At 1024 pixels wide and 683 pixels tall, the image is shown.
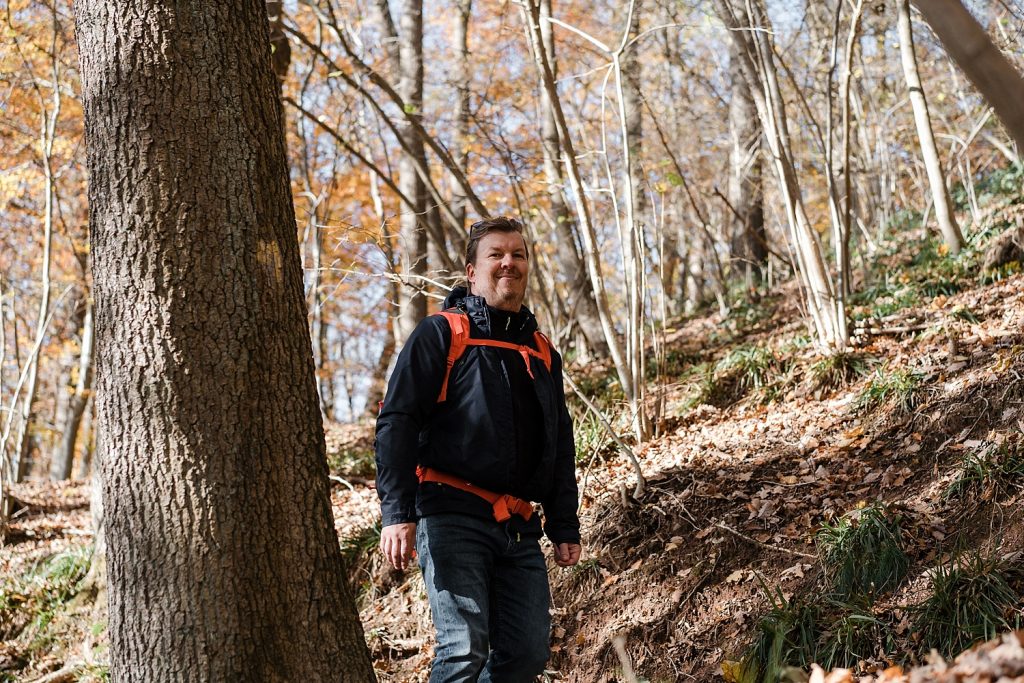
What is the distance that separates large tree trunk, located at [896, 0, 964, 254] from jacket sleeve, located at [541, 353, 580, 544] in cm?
668

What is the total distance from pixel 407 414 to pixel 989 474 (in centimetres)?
312

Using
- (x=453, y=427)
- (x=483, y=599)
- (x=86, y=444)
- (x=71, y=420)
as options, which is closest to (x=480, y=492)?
(x=453, y=427)

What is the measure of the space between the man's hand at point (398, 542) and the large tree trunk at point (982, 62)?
216 cm

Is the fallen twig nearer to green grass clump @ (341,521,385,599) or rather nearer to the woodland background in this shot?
the woodland background

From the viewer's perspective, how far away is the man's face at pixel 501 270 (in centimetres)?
319

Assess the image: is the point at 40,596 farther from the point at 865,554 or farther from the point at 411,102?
the point at 865,554

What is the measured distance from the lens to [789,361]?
7102 mm

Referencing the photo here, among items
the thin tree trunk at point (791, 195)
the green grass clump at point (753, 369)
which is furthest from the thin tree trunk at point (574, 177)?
the thin tree trunk at point (791, 195)

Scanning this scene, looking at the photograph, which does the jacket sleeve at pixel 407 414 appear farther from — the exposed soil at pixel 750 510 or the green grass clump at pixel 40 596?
the green grass clump at pixel 40 596

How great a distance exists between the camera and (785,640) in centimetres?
366

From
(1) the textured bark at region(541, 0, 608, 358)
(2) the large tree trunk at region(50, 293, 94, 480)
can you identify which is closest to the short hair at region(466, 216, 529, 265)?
(1) the textured bark at region(541, 0, 608, 358)

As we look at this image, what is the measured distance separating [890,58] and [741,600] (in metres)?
13.9

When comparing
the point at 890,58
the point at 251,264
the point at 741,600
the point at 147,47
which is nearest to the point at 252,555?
the point at 251,264

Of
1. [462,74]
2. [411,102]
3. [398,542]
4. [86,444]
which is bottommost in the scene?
[398,542]
